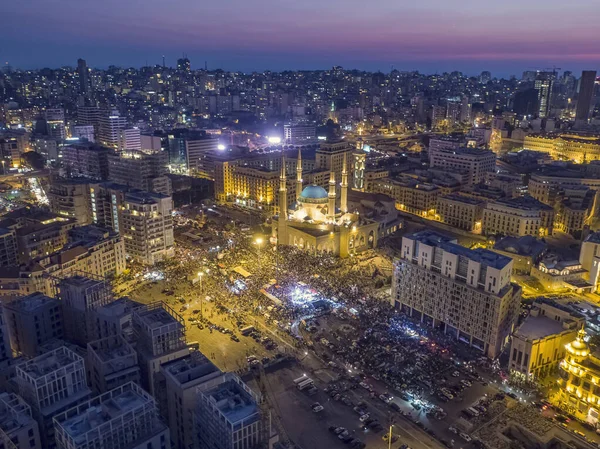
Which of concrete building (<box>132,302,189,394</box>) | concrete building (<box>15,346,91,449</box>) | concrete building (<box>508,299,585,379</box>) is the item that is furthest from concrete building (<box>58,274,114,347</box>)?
concrete building (<box>508,299,585,379</box>)

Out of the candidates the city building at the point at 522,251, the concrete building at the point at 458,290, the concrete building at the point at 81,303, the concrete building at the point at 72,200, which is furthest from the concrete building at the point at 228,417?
the concrete building at the point at 72,200

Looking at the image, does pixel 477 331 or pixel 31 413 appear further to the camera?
pixel 477 331

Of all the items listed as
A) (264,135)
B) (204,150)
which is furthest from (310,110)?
(204,150)

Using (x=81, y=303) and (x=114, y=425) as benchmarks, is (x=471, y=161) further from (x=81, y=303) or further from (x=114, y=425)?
(x=114, y=425)

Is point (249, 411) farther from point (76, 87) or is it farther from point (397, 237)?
point (76, 87)

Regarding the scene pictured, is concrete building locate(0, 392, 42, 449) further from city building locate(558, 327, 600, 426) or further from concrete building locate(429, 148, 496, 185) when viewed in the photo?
concrete building locate(429, 148, 496, 185)
